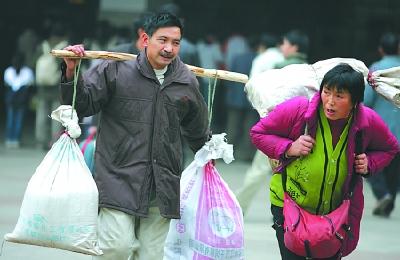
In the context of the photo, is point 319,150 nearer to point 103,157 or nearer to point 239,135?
point 103,157

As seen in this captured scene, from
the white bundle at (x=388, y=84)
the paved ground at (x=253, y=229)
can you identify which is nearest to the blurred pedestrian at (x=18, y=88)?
the paved ground at (x=253, y=229)

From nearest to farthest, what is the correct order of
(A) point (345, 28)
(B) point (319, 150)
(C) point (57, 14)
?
(B) point (319, 150)
(A) point (345, 28)
(C) point (57, 14)

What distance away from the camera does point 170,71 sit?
5516 millimetres

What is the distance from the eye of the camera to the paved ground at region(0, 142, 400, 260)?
7918 millimetres

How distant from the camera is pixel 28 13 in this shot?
22.9 meters

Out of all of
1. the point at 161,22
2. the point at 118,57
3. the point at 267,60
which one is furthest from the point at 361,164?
the point at 267,60

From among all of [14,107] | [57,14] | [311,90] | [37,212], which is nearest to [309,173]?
[311,90]

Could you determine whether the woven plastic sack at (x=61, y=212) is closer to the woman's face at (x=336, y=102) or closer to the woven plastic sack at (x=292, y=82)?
the woven plastic sack at (x=292, y=82)

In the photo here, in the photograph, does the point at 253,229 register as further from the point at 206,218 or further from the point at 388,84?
the point at 388,84

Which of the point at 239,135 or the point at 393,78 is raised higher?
the point at 393,78

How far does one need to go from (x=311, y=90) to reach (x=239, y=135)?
30.8 feet

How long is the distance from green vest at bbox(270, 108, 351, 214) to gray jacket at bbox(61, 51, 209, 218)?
735mm

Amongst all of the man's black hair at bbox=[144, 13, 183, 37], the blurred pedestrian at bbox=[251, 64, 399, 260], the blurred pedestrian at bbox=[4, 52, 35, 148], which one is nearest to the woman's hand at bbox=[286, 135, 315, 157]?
the blurred pedestrian at bbox=[251, 64, 399, 260]

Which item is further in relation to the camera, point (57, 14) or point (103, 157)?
point (57, 14)
